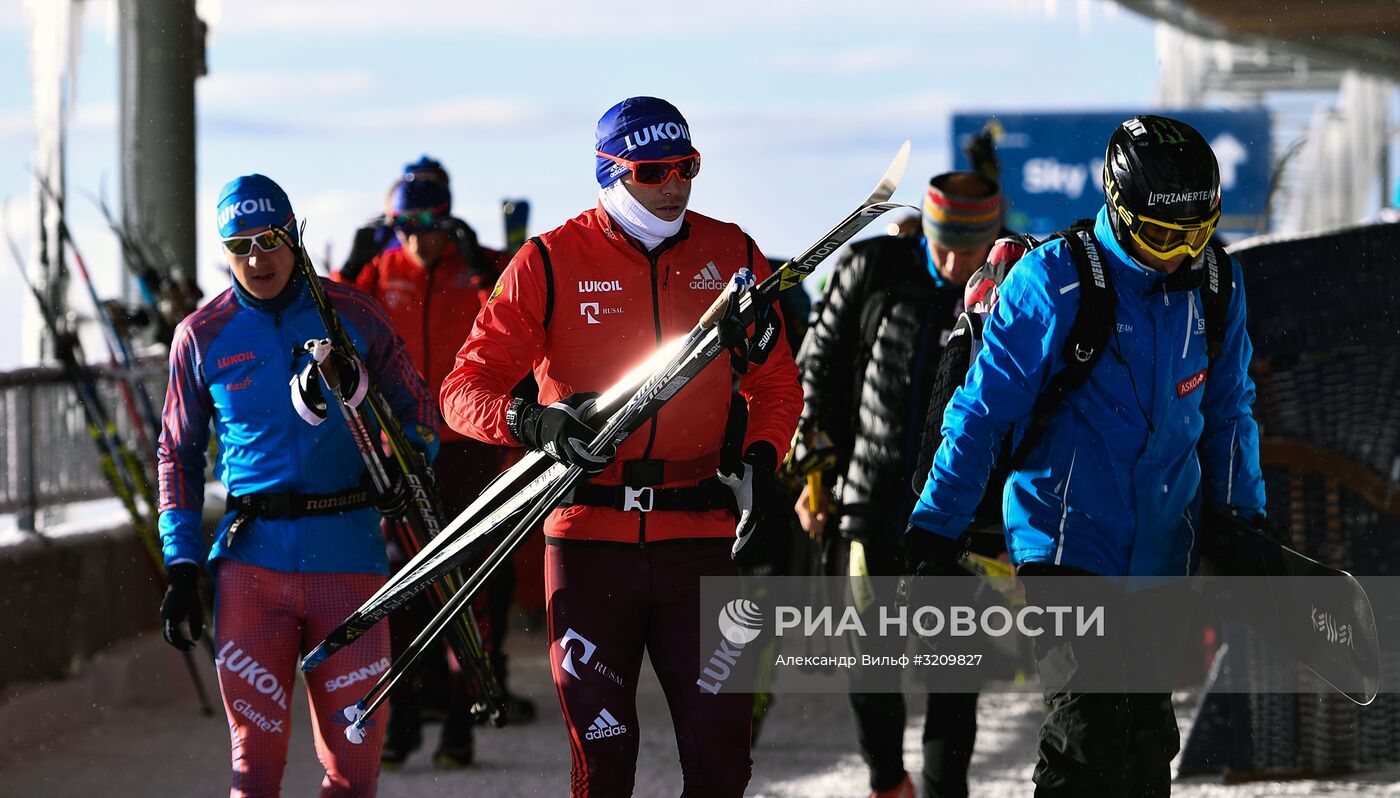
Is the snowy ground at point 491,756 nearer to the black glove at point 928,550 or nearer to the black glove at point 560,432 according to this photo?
the black glove at point 928,550

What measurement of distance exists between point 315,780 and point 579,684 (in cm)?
309

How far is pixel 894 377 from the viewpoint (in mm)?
5938

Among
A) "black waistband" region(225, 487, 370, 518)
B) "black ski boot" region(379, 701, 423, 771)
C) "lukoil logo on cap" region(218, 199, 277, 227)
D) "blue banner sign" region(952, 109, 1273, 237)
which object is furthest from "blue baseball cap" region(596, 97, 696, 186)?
"blue banner sign" region(952, 109, 1273, 237)

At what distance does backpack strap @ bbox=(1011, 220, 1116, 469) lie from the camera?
13.3 feet

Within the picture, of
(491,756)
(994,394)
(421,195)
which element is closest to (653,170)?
(994,394)

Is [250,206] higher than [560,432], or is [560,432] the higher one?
[250,206]

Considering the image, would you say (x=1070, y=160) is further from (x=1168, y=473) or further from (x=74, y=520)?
(x=1168, y=473)

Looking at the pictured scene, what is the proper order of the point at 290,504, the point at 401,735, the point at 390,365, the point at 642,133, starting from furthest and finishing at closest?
1. the point at 401,735
2. the point at 390,365
3. the point at 290,504
4. the point at 642,133

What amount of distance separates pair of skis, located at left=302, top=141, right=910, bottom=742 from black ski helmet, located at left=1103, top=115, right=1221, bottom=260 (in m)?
0.52

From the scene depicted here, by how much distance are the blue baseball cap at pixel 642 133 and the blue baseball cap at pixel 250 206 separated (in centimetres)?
103

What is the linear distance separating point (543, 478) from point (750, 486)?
0.52m

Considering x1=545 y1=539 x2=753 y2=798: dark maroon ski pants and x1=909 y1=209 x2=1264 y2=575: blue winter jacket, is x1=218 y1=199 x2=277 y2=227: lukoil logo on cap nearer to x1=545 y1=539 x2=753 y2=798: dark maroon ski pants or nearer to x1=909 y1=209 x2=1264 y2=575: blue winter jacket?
x1=545 y1=539 x2=753 y2=798: dark maroon ski pants

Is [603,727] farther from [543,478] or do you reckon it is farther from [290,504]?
[290,504]

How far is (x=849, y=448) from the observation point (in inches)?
250
